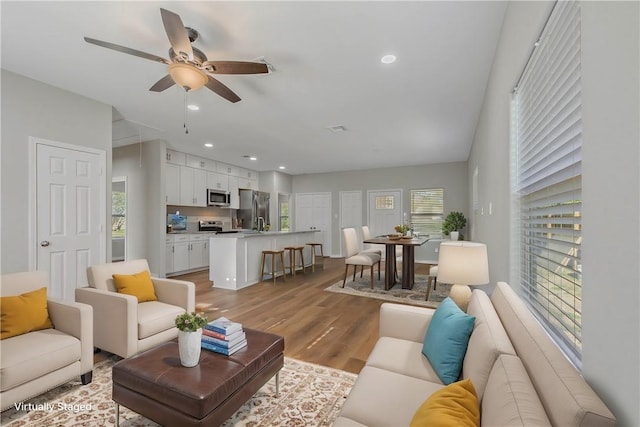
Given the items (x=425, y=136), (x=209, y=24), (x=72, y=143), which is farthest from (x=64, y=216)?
(x=425, y=136)

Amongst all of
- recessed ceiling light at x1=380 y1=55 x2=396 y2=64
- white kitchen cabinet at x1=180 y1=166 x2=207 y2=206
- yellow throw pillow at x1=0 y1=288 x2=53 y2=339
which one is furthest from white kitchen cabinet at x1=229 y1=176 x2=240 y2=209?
recessed ceiling light at x1=380 y1=55 x2=396 y2=64

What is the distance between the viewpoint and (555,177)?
1.18m

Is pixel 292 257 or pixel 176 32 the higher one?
pixel 176 32

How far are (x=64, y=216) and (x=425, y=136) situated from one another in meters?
5.42

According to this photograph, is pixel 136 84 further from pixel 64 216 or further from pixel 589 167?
pixel 589 167

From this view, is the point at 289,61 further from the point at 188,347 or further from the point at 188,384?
the point at 188,384

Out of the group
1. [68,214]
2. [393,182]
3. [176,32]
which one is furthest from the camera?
[393,182]

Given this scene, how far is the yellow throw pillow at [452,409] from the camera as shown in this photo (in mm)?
799

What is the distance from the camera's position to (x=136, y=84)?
Answer: 319cm

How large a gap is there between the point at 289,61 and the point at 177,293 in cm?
247

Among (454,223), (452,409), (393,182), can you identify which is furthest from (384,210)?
(452,409)

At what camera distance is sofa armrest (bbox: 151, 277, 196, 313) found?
8.98 feet

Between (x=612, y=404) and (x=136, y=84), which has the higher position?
(x=136, y=84)

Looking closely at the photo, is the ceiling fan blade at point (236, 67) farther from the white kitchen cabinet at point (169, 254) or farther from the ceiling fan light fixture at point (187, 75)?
the white kitchen cabinet at point (169, 254)
